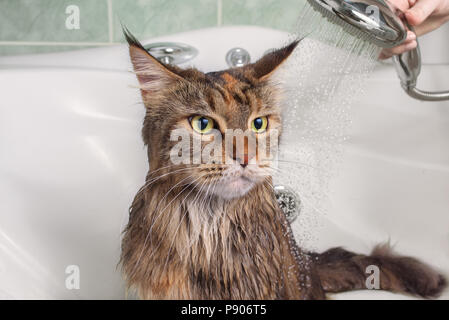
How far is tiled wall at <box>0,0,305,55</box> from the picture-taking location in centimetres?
129

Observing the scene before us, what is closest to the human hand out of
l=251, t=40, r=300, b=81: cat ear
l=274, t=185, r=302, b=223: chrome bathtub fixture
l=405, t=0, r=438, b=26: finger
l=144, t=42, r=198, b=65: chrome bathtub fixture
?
l=405, t=0, r=438, b=26: finger

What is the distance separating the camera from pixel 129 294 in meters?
0.73

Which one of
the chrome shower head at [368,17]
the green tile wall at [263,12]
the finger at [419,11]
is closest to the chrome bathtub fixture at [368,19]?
the chrome shower head at [368,17]

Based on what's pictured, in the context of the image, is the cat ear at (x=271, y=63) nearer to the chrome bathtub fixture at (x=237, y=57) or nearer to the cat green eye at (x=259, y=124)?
the cat green eye at (x=259, y=124)

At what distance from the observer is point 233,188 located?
2.23 ft

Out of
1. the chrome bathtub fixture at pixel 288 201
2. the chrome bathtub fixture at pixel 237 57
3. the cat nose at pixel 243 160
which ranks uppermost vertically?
the chrome bathtub fixture at pixel 237 57

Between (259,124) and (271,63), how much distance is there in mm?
103

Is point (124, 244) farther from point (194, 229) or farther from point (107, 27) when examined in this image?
point (107, 27)

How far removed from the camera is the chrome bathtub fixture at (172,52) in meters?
1.06

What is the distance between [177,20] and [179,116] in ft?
2.36

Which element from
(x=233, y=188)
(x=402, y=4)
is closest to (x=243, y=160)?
(x=233, y=188)

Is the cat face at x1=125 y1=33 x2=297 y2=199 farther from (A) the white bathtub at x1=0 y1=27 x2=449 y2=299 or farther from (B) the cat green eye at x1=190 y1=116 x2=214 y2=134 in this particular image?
(A) the white bathtub at x1=0 y1=27 x2=449 y2=299

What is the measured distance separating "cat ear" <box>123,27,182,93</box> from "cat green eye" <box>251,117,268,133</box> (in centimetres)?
14

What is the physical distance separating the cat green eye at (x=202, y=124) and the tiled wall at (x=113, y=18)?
72 centimetres
